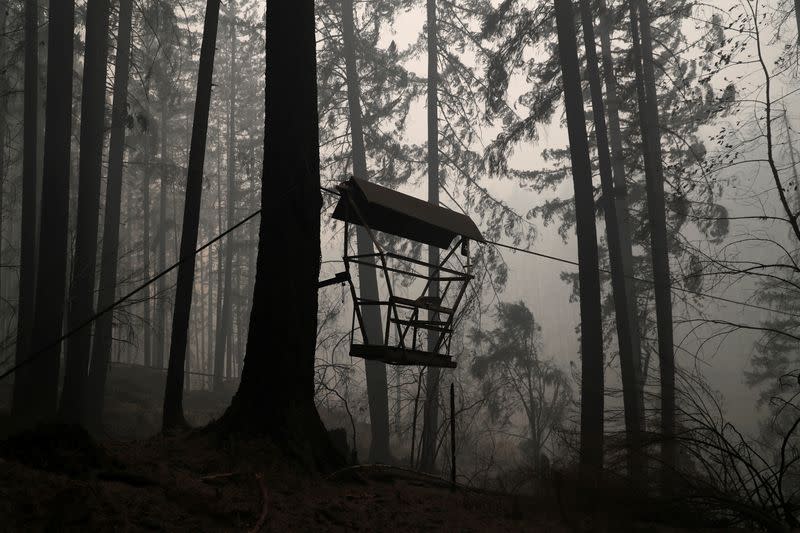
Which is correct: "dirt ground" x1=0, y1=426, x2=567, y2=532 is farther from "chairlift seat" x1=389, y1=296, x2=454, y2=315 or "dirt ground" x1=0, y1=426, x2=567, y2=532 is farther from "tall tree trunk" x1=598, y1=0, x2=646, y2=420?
"tall tree trunk" x1=598, y1=0, x2=646, y2=420

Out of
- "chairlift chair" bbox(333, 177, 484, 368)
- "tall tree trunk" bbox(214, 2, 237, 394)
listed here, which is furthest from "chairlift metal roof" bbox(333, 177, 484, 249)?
"tall tree trunk" bbox(214, 2, 237, 394)

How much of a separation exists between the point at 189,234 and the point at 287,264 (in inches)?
133

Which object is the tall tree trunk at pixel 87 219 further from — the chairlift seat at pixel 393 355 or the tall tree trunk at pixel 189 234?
the chairlift seat at pixel 393 355

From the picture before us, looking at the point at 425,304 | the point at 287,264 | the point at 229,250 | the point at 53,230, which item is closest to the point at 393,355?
the point at 425,304

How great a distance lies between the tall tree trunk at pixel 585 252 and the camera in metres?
8.52

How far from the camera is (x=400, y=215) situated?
23.1 feet

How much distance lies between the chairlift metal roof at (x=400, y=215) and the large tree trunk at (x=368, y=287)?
4897 millimetres

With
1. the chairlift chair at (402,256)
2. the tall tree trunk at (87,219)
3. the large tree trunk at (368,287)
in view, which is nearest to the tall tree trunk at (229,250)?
the large tree trunk at (368,287)

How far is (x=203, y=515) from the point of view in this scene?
146 inches

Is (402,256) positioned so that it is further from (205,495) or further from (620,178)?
(620,178)

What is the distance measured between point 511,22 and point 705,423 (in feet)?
29.1

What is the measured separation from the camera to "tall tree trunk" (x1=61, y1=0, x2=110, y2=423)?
31.4ft

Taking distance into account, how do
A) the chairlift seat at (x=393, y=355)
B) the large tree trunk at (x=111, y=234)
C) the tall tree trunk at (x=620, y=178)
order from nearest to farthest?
the chairlift seat at (x=393, y=355) < the large tree trunk at (x=111, y=234) < the tall tree trunk at (x=620, y=178)

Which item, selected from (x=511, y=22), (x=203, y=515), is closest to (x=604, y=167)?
(x=511, y=22)
